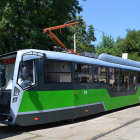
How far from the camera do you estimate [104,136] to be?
6918 millimetres

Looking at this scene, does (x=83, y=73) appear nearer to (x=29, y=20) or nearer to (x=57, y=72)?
(x=57, y=72)

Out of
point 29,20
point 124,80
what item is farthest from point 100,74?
point 29,20

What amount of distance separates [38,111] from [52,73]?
1512mm

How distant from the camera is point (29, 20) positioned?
55.2 ft

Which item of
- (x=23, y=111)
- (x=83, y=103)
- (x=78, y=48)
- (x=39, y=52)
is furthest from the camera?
(x=78, y=48)

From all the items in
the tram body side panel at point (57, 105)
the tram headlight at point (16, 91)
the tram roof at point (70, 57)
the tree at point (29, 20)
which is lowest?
the tram body side panel at point (57, 105)

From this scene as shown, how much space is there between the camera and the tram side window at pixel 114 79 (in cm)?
1182

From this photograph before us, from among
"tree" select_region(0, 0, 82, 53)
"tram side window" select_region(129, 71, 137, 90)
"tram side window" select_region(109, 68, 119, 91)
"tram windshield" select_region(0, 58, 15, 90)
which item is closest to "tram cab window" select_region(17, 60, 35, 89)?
"tram windshield" select_region(0, 58, 15, 90)

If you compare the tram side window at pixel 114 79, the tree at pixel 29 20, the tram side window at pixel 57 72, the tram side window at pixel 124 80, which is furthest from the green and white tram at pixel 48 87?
the tree at pixel 29 20

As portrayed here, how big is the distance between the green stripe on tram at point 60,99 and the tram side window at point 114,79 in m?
0.67

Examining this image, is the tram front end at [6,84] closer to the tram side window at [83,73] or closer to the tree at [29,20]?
the tram side window at [83,73]

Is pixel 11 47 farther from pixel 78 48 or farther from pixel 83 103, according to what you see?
pixel 78 48

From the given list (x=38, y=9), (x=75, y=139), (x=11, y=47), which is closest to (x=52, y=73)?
(x=75, y=139)

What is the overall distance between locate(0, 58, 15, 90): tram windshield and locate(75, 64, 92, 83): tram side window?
2666 mm
